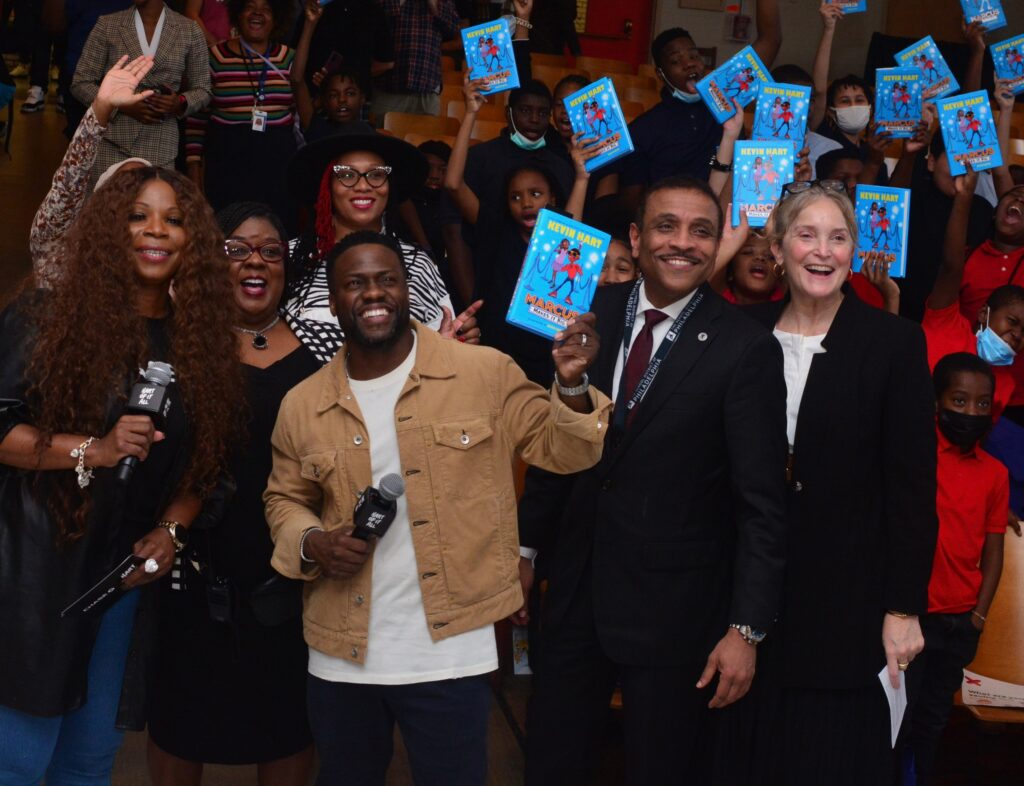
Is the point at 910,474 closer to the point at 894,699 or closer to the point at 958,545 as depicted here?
the point at 894,699

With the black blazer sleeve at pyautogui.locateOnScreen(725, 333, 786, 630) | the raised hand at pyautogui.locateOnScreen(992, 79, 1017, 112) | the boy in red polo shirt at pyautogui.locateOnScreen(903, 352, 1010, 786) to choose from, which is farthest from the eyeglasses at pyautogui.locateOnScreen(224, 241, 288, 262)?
the raised hand at pyautogui.locateOnScreen(992, 79, 1017, 112)

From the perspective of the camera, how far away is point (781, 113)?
5.02 meters

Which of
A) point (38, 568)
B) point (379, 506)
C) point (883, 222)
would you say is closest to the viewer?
point (379, 506)

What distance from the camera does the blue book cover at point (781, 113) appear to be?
16.4ft

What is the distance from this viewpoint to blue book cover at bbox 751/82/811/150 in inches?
197

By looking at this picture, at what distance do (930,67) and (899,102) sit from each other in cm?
43

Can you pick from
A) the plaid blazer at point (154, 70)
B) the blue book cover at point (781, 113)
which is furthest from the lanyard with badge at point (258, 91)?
the blue book cover at point (781, 113)

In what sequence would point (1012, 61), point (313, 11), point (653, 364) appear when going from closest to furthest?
point (653, 364), point (1012, 61), point (313, 11)

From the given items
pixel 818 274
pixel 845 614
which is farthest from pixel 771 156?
pixel 845 614

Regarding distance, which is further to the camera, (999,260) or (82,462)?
(999,260)

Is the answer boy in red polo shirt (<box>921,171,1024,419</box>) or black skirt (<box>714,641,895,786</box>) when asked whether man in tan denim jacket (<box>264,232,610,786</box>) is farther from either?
boy in red polo shirt (<box>921,171,1024,419</box>)

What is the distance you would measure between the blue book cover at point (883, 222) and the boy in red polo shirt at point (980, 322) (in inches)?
19.2

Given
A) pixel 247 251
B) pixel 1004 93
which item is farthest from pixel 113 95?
pixel 1004 93

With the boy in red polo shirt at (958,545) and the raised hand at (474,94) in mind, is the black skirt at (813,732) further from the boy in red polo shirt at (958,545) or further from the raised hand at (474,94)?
the raised hand at (474,94)
